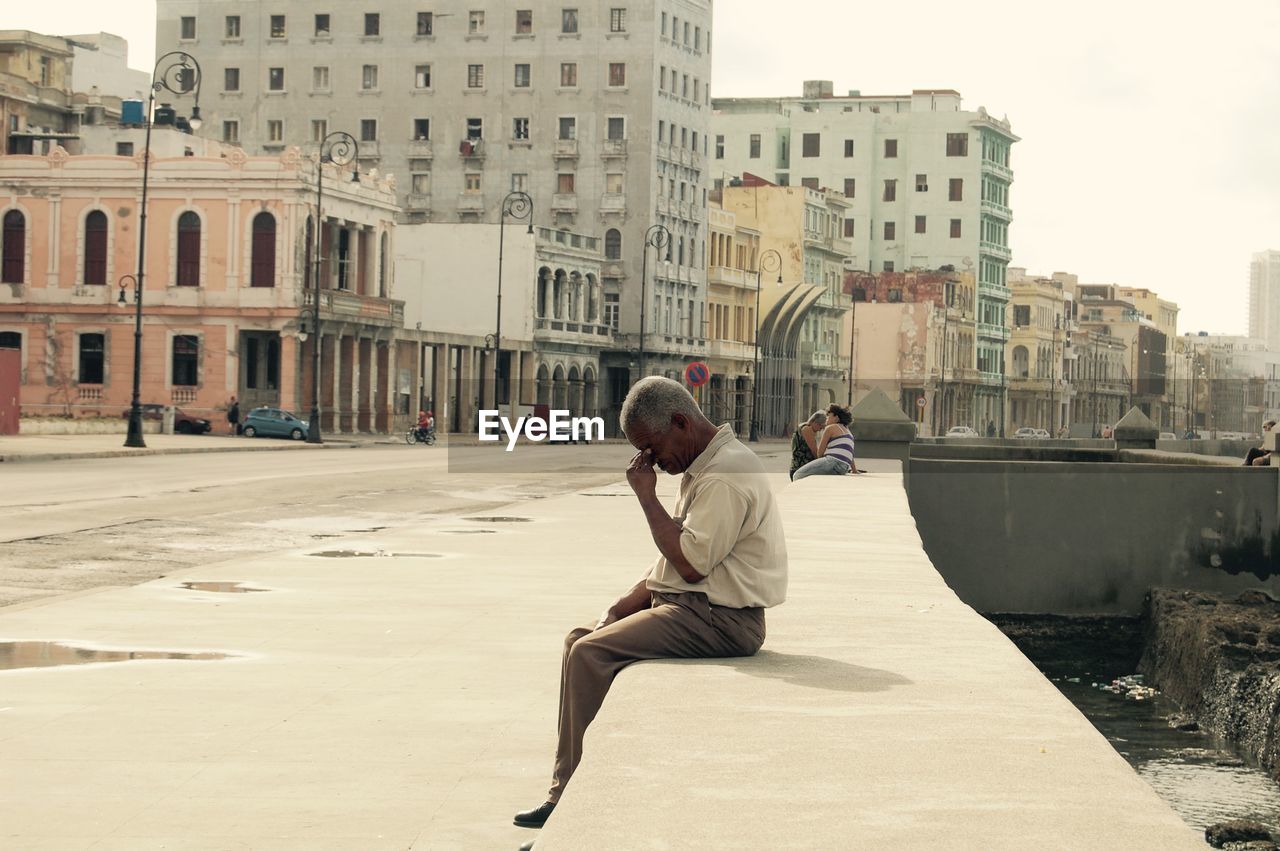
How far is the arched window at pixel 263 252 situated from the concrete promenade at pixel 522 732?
55.4 m

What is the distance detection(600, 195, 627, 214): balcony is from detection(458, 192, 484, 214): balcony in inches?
254

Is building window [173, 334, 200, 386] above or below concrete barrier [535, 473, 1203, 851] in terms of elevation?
above

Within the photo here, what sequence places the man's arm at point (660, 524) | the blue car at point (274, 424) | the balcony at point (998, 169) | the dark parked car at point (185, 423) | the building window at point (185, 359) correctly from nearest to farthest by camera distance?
the man's arm at point (660, 524) < the blue car at point (274, 424) < the dark parked car at point (185, 423) < the building window at point (185, 359) < the balcony at point (998, 169)

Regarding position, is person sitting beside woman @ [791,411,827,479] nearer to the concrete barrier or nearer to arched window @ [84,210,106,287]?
the concrete barrier

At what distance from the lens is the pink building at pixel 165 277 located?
67375 millimetres

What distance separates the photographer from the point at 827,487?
22609mm

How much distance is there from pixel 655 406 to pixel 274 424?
5697 cm

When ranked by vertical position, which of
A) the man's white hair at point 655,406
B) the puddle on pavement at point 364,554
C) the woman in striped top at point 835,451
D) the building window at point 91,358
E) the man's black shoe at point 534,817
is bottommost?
the puddle on pavement at point 364,554

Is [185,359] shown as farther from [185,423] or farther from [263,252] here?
[263,252]

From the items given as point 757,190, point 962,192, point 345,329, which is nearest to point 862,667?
point 345,329

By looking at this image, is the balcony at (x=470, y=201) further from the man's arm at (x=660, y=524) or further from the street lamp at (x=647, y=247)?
the man's arm at (x=660, y=524)

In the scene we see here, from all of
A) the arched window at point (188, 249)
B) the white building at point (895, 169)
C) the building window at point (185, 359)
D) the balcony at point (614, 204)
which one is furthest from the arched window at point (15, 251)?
the white building at point (895, 169)

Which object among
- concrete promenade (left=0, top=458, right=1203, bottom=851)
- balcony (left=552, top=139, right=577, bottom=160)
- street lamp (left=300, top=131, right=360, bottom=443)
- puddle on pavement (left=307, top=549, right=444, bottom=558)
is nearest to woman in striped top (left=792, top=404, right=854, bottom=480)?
puddle on pavement (left=307, top=549, right=444, bottom=558)

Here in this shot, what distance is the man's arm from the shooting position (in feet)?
23.4
